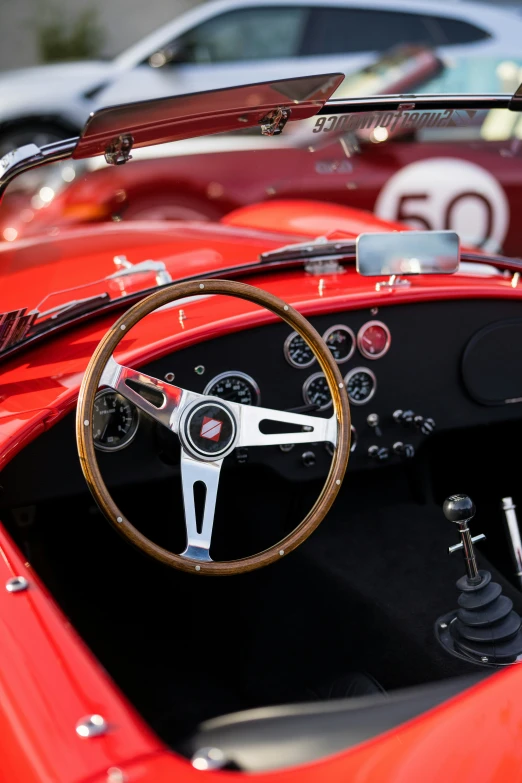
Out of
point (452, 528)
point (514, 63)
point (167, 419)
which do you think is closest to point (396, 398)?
point (452, 528)

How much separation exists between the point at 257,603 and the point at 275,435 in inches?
28.4

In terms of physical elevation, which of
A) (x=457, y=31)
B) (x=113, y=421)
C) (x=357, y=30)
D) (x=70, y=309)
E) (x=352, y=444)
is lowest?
(x=352, y=444)

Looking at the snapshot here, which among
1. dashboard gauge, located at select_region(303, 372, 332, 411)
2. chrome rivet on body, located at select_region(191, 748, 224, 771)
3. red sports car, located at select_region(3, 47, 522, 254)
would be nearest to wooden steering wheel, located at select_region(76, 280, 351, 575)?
dashboard gauge, located at select_region(303, 372, 332, 411)

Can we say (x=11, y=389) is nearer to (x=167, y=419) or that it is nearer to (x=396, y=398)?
(x=167, y=419)

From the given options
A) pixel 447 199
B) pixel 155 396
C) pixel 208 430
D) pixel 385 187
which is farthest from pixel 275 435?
pixel 447 199

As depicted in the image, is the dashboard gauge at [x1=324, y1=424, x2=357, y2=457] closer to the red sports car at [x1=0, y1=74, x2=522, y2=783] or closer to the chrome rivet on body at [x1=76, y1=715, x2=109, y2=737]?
the red sports car at [x1=0, y1=74, x2=522, y2=783]

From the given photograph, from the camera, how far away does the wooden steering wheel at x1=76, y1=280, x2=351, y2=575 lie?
1730 mm

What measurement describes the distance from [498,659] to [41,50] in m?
11.3

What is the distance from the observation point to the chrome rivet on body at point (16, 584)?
137cm

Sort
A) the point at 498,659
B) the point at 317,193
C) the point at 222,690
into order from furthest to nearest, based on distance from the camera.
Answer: the point at 317,193
the point at 222,690
the point at 498,659

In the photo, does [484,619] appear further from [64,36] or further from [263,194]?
[64,36]

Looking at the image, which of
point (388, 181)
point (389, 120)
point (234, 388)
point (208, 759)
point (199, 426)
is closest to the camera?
point (208, 759)

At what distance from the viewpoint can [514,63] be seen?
4.94 metres

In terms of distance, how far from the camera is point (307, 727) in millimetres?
1137
